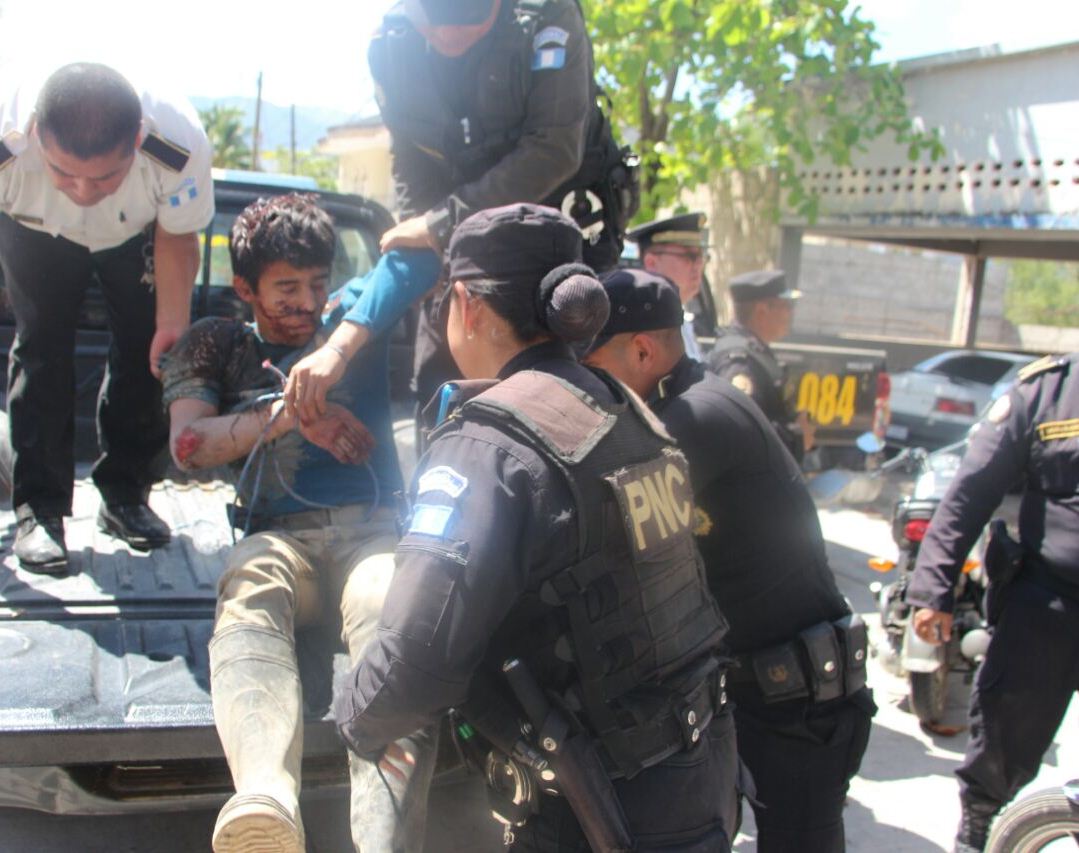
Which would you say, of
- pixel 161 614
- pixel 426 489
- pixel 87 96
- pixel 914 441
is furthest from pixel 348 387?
pixel 914 441

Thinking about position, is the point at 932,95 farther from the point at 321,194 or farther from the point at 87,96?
the point at 87,96

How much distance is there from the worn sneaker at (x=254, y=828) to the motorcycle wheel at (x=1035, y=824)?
6.01 feet

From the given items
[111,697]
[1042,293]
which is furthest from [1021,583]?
[1042,293]

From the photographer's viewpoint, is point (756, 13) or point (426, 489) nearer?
point (426, 489)

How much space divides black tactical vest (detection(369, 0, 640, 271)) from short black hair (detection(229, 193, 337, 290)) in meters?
0.40

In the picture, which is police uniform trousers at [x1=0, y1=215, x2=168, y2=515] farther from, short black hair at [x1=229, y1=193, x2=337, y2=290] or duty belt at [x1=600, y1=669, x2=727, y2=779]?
duty belt at [x1=600, y1=669, x2=727, y2=779]

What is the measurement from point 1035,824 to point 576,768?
1.56m

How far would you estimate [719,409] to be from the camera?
2.36 m

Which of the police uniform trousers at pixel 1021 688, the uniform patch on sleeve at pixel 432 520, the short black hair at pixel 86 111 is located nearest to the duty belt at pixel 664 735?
the uniform patch on sleeve at pixel 432 520

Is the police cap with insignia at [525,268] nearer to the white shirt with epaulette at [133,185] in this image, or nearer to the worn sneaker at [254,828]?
the worn sneaker at [254,828]

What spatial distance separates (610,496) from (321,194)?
3.35 meters

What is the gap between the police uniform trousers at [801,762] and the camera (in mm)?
2389

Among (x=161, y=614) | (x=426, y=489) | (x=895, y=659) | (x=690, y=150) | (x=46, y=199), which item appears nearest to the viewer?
(x=426, y=489)

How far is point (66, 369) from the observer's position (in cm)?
335
